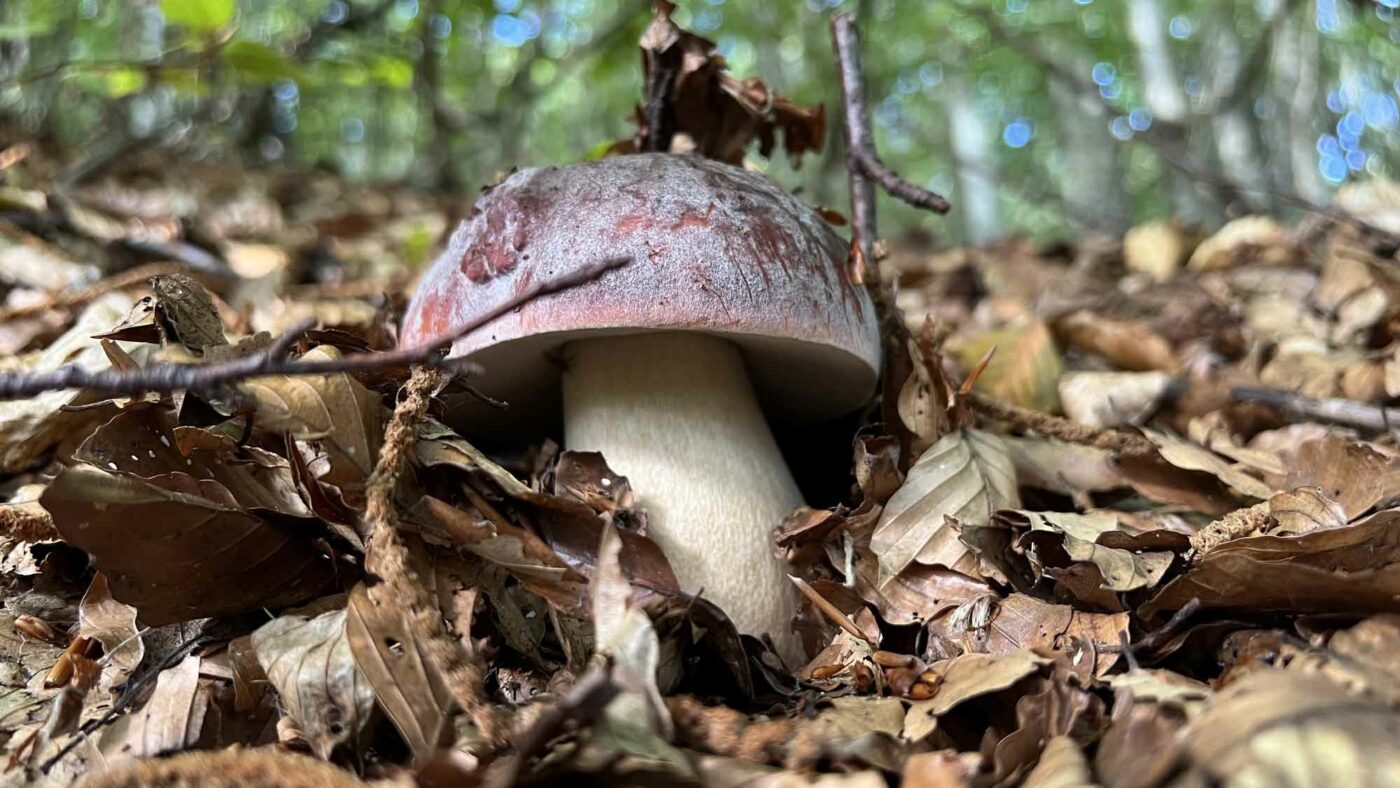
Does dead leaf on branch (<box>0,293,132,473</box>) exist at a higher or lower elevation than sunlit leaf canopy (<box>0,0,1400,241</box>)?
lower

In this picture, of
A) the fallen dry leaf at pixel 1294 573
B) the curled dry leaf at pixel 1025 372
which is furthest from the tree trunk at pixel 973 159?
the fallen dry leaf at pixel 1294 573

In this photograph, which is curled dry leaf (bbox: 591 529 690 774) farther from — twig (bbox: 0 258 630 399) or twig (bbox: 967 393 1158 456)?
twig (bbox: 967 393 1158 456)

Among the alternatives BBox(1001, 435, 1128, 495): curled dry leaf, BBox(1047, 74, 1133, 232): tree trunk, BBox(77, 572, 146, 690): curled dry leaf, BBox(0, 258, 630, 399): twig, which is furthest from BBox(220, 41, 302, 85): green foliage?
BBox(1047, 74, 1133, 232): tree trunk

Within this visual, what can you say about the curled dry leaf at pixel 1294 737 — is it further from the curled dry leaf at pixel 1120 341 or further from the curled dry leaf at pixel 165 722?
the curled dry leaf at pixel 1120 341

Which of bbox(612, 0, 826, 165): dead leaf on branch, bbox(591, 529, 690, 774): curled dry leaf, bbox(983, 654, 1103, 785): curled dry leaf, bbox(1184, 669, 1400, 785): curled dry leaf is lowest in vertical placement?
bbox(983, 654, 1103, 785): curled dry leaf

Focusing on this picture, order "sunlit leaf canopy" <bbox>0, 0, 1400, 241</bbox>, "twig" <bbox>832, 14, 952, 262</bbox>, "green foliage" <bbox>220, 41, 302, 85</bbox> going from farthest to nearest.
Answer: "sunlit leaf canopy" <bbox>0, 0, 1400, 241</bbox>, "green foliage" <bbox>220, 41, 302, 85</bbox>, "twig" <bbox>832, 14, 952, 262</bbox>

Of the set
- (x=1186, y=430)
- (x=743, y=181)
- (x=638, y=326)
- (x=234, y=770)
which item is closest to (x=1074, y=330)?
(x=1186, y=430)

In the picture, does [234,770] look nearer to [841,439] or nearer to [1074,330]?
[841,439]
